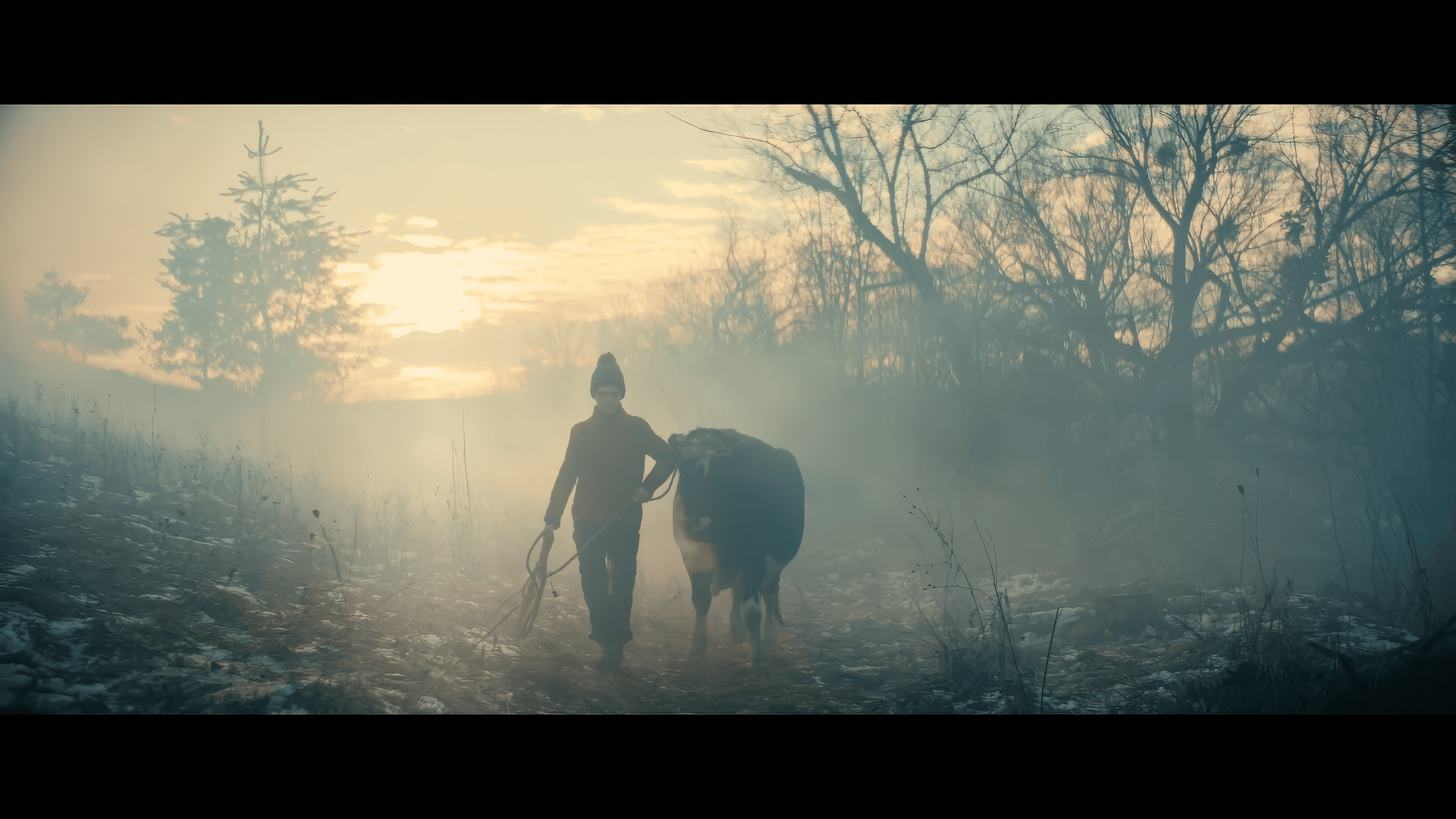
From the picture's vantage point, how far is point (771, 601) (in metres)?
4.98

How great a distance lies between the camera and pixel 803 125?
6.88 meters

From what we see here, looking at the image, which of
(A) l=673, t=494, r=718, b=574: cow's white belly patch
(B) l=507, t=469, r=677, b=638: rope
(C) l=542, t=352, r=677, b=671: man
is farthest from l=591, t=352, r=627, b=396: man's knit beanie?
(A) l=673, t=494, r=718, b=574: cow's white belly patch

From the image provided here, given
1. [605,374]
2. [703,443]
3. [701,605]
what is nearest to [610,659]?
[701,605]

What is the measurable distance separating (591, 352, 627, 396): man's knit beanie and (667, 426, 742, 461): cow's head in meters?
0.66

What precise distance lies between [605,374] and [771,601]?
2137 mm

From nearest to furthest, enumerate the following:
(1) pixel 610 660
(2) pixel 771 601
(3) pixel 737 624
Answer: (1) pixel 610 660
(3) pixel 737 624
(2) pixel 771 601

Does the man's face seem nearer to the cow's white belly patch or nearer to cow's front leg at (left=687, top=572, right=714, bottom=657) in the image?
the cow's white belly patch

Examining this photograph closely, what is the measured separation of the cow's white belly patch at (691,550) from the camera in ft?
15.3

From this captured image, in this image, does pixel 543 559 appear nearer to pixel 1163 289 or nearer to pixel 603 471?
pixel 603 471

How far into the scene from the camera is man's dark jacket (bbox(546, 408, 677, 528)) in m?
4.38

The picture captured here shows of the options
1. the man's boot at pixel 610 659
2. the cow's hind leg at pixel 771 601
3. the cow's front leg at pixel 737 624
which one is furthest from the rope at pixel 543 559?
the cow's hind leg at pixel 771 601

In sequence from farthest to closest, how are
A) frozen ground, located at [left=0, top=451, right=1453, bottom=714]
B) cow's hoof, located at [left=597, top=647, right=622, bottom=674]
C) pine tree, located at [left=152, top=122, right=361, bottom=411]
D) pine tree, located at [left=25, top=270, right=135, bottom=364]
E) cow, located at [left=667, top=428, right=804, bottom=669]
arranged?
pine tree, located at [left=152, top=122, right=361, bottom=411]
pine tree, located at [left=25, top=270, right=135, bottom=364]
cow, located at [left=667, top=428, right=804, bottom=669]
cow's hoof, located at [left=597, top=647, right=622, bottom=674]
frozen ground, located at [left=0, top=451, right=1453, bottom=714]

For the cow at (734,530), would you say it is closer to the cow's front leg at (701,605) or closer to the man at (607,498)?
the cow's front leg at (701,605)
